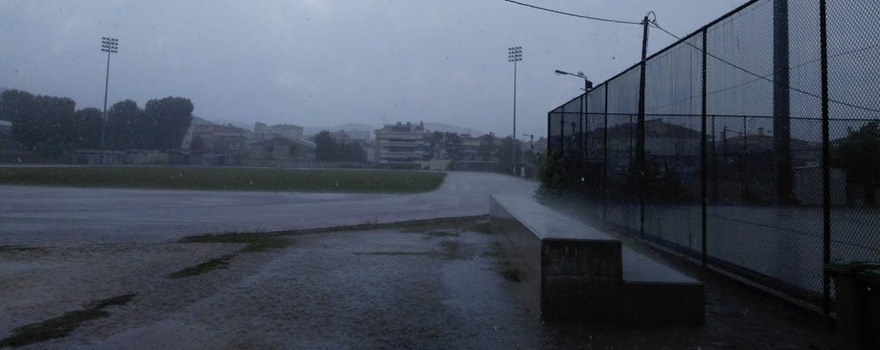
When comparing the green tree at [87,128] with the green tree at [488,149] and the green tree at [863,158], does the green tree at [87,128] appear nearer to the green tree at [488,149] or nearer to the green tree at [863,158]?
the green tree at [488,149]

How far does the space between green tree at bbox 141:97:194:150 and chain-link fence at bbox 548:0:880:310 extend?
125249 mm

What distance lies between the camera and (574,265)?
683 centimetres

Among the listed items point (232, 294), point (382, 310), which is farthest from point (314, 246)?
point (382, 310)

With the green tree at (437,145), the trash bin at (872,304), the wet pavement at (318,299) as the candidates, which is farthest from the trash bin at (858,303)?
the green tree at (437,145)

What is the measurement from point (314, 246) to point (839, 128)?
9100 mm

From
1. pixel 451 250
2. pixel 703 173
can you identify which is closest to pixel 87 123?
pixel 451 250

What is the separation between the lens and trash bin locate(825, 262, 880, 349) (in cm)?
489

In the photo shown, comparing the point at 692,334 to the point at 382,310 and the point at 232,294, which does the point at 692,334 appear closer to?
the point at 382,310

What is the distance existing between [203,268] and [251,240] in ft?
12.2

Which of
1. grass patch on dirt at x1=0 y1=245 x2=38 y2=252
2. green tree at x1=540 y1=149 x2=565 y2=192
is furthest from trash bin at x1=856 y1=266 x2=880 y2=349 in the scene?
green tree at x1=540 y1=149 x2=565 y2=192

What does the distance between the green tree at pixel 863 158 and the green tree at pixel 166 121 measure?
130334 millimetres

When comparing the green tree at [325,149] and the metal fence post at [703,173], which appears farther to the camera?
the green tree at [325,149]

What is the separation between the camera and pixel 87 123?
110m

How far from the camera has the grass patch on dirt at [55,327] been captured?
6.18 m
